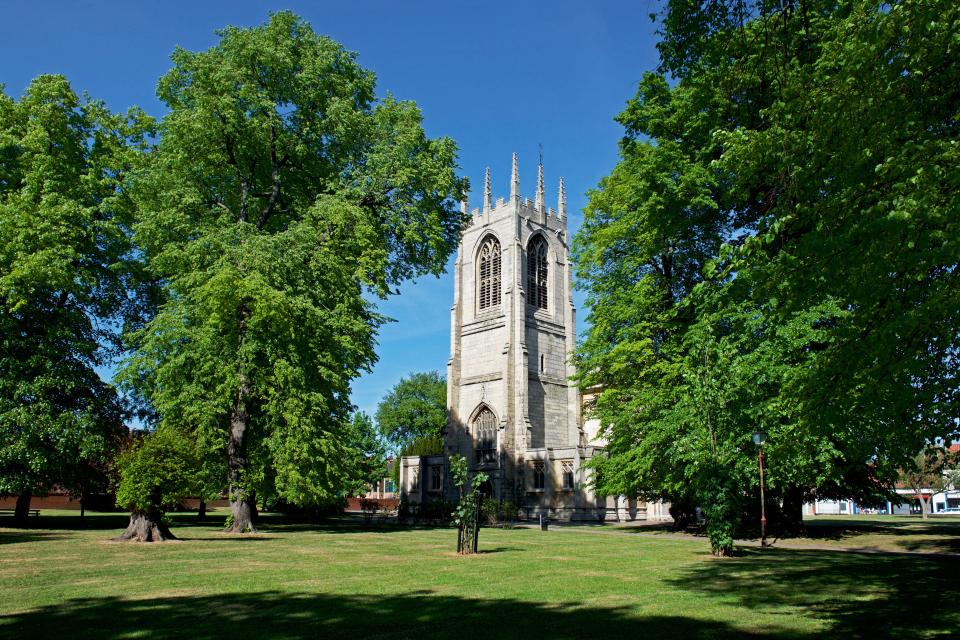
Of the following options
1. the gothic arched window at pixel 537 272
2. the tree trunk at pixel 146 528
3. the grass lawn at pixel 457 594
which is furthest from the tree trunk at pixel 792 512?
the gothic arched window at pixel 537 272

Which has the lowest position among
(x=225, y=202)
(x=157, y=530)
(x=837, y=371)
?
(x=157, y=530)

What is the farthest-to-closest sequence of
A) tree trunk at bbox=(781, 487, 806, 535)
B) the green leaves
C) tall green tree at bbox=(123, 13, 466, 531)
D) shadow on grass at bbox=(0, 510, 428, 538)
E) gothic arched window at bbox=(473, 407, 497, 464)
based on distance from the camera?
gothic arched window at bbox=(473, 407, 497, 464) → shadow on grass at bbox=(0, 510, 428, 538) → tree trunk at bbox=(781, 487, 806, 535) → tall green tree at bbox=(123, 13, 466, 531) → the green leaves

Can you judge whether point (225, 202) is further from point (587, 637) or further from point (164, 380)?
point (587, 637)

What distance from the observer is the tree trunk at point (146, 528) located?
57.6ft

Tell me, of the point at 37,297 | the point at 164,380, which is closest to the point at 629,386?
the point at 164,380

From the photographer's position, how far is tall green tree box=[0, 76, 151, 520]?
72.0 feet

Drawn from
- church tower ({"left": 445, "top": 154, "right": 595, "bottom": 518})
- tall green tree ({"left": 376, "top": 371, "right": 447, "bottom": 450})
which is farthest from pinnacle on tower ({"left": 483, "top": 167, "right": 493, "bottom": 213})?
tall green tree ({"left": 376, "top": 371, "right": 447, "bottom": 450})

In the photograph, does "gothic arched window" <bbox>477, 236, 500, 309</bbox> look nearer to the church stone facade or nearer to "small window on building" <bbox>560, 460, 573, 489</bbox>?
the church stone facade

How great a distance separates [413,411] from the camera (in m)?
73.5

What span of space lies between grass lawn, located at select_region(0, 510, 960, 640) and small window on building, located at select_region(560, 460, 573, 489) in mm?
29529

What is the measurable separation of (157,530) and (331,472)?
4948 mm

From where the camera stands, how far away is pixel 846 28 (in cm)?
950

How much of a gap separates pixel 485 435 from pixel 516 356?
6702 millimetres

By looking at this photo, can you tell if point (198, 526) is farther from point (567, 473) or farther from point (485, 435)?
point (485, 435)
